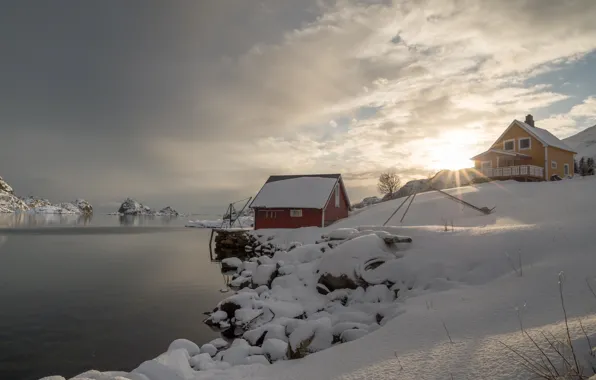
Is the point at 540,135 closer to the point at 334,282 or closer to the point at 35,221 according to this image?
the point at 334,282

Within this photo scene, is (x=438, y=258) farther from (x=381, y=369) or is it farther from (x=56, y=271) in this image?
(x=56, y=271)

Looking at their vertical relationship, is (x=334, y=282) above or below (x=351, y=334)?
above

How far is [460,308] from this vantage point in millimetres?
4941

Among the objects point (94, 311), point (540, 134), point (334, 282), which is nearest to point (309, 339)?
point (334, 282)

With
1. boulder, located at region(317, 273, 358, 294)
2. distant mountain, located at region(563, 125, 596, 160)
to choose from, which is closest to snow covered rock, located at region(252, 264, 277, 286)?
boulder, located at region(317, 273, 358, 294)

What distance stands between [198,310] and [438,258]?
9.84 metres

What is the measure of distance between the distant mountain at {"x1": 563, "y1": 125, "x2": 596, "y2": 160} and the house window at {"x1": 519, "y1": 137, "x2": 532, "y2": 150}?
1708 inches

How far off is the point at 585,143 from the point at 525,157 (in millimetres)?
72565

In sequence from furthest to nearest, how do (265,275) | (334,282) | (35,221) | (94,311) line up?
(35,221), (265,275), (94,311), (334,282)

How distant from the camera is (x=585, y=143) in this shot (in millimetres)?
84938

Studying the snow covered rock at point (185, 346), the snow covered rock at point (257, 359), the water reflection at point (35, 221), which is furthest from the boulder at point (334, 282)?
→ the water reflection at point (35, 221)

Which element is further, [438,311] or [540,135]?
[540,135]

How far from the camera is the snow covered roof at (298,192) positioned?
32.3 metres

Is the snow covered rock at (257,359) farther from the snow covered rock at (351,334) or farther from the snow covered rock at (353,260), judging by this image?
the snow covered rock at (353,260)
